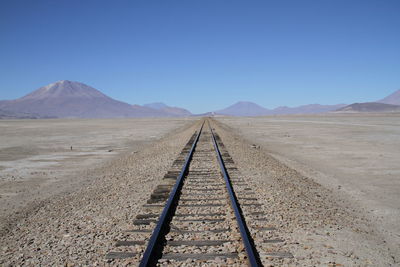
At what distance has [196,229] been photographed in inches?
211

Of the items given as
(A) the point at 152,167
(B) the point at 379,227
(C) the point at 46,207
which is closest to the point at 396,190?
(B) the point at 379,227

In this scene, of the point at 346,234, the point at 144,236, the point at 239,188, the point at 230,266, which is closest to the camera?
the point at 230,266

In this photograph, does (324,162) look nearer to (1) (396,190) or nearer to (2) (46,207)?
(1) (396,190)

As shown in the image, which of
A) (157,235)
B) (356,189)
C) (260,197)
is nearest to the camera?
(157,235)

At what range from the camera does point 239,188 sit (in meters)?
8.24

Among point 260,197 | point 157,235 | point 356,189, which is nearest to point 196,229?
point 157,235

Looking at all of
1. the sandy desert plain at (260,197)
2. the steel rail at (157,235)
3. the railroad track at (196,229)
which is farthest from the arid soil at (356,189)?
the steel rail at (157,235)

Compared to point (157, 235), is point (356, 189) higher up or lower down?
lower down

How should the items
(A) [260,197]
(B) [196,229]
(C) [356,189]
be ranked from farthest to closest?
1. (C) [356,189]
2. (A) [260,197]
3. (B) [196,229]

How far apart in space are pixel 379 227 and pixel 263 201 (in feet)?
7.26

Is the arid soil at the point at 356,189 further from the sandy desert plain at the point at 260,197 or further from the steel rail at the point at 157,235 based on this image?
the steel rail at the point at 157,235

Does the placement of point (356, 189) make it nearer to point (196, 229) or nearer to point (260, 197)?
point (260, 197)

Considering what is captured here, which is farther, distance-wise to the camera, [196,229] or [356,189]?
[356,189]

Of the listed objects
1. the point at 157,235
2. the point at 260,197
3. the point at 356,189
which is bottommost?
the point at 356,189
